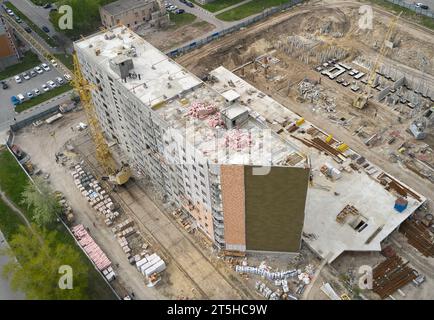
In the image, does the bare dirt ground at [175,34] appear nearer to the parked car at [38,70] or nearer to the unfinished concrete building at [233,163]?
the parked car at [38,70]

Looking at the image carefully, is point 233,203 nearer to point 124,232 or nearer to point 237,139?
point 237,139

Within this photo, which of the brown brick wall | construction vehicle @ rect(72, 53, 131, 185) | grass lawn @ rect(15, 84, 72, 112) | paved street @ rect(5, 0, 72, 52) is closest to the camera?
the brown brick wall

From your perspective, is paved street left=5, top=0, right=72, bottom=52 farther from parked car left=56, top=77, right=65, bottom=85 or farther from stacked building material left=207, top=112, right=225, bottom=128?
stacked building material left=207, top=112, right=225, bottom=128

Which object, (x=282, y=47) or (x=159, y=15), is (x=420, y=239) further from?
(x=159, y=15)

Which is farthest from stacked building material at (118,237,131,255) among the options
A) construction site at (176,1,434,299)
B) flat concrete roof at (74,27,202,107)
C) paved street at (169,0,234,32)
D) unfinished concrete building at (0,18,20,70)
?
paved street at (169,0,234,32)

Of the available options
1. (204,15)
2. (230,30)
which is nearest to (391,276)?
(230,30)
